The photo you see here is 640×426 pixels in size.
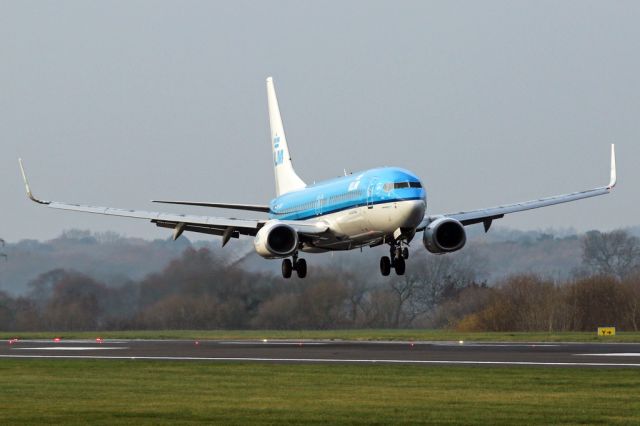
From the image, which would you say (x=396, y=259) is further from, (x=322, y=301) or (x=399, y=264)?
(x=322, y=301)

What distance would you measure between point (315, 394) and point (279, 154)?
47.2m

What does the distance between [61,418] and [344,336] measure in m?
48.1

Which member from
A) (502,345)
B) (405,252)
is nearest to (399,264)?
(405,252)

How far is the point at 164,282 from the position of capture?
A: 81.5 meters

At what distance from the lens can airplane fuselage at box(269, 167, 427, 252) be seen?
52.8 m

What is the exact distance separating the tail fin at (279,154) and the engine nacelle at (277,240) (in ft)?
39.9

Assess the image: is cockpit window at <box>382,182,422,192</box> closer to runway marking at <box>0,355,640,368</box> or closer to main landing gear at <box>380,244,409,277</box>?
main landing gear at <box>380,244,409,277</box>

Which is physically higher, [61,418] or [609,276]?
[609,276]

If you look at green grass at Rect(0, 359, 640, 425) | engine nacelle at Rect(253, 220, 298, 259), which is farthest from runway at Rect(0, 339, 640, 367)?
engine nacelle at Rect(253, 220, 298, 259)

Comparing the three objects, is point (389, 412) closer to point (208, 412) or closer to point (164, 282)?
point (208, 412)

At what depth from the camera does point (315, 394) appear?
31766 mm

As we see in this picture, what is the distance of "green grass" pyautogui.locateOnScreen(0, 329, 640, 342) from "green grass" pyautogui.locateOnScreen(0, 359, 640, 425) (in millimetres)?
25113

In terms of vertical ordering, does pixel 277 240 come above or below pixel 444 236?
below

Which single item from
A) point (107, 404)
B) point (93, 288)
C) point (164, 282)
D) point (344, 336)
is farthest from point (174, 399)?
point (93, 288)
